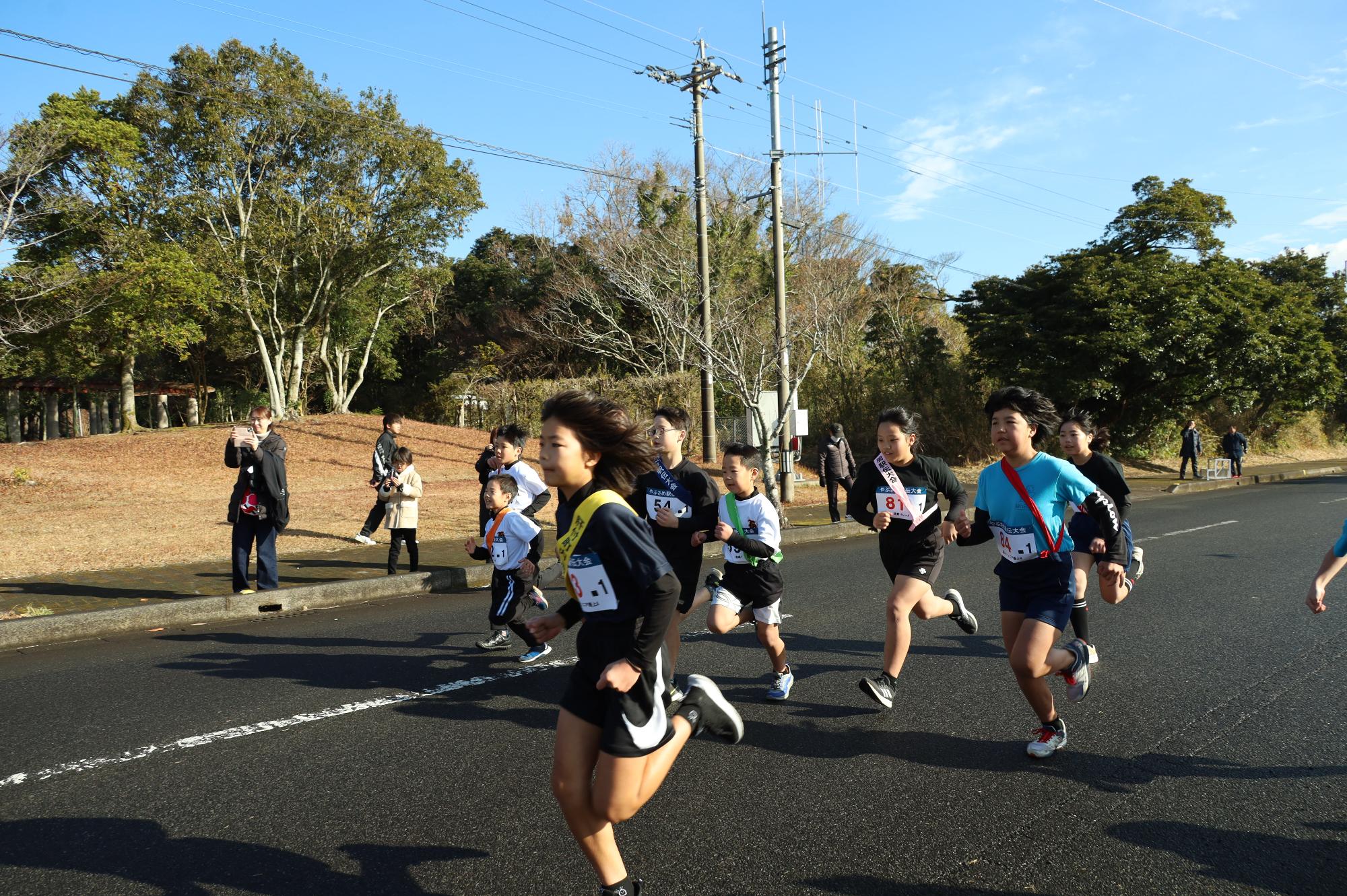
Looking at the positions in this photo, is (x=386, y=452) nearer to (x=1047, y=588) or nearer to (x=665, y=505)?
(x=665, y=505)

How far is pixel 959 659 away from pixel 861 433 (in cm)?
2617

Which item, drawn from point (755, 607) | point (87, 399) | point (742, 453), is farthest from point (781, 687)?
point (87, 399)

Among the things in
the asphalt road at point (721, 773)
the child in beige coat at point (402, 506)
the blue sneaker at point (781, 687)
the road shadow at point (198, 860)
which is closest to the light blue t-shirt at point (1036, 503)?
the asphalt road at point (721, 773)

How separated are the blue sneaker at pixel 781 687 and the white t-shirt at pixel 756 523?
2.39ft

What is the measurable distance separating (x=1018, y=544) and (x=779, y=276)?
42.9 ft

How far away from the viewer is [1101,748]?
14.5ft

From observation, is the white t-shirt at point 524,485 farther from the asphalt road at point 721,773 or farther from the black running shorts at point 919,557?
the black running shorts at point 919,557

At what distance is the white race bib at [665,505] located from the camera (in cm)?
536

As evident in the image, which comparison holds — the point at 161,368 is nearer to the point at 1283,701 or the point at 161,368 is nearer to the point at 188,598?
the point at 188,598

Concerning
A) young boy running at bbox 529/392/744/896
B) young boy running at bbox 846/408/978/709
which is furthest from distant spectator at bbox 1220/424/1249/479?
young boy running at bbox 529/392/744/896

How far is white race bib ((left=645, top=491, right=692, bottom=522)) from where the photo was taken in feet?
17.6

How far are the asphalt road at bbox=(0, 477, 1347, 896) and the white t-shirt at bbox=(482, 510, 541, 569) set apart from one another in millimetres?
722

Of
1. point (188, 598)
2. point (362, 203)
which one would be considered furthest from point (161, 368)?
point (188, 598)

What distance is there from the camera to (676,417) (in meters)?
5.71
